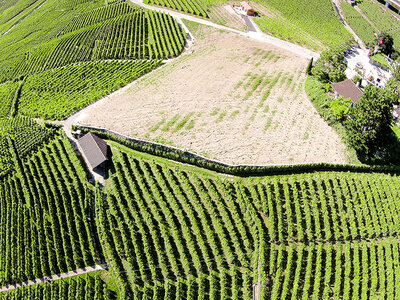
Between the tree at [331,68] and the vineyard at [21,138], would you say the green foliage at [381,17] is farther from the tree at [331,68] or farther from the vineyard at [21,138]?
the vineyard at [21,138]

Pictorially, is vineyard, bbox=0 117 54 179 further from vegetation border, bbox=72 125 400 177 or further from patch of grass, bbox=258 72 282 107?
patch of grass, bbox=258 72 282 107

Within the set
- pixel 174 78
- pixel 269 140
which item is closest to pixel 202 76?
pixel 174 78

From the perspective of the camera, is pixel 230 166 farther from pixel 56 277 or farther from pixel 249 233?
pixel 56 277

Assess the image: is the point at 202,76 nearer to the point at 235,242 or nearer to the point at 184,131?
the point at 184,131

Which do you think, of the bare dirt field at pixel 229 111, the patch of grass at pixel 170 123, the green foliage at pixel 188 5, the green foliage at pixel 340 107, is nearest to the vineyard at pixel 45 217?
the bare dirt field at pixel 229 111

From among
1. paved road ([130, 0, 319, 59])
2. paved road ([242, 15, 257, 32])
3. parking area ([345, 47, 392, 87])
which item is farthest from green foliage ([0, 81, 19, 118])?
parking area ([345, 47, 392, 87])

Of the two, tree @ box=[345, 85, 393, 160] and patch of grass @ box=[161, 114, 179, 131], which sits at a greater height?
patch of grass @ box=[161, 114, 179, 131]
